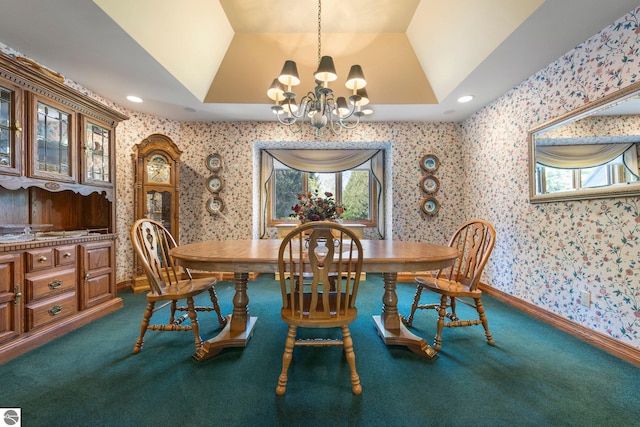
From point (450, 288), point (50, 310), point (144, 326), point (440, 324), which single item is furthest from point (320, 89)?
point (50, 310)

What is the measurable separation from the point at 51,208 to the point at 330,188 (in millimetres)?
3519

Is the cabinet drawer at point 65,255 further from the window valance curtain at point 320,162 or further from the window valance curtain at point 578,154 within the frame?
the window valance curtain at point 578,154

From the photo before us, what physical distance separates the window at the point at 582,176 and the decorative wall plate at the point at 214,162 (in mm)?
3807

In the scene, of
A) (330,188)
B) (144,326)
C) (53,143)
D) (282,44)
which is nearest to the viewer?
(144,326)

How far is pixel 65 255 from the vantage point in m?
2.11

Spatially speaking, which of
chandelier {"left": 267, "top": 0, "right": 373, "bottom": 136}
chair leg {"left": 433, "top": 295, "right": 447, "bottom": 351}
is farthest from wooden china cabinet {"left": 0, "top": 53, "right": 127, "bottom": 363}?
chair leg {"left": 433, "top": 295, "right": 447, "bottom": 351}

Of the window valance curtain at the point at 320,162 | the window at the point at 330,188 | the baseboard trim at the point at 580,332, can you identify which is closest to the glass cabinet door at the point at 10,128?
the window valance curtain at the point at 320,162

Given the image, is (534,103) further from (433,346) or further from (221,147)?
(221,147)

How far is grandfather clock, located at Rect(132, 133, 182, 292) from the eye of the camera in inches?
123

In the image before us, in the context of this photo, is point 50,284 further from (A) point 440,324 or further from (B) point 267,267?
(A) point 440,324

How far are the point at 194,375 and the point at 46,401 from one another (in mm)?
703

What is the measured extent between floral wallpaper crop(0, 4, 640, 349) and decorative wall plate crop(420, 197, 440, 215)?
77 mm

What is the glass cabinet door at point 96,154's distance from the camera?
7.72 feet

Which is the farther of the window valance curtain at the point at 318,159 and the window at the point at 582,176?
the window valance curtain at the point at 318,159
